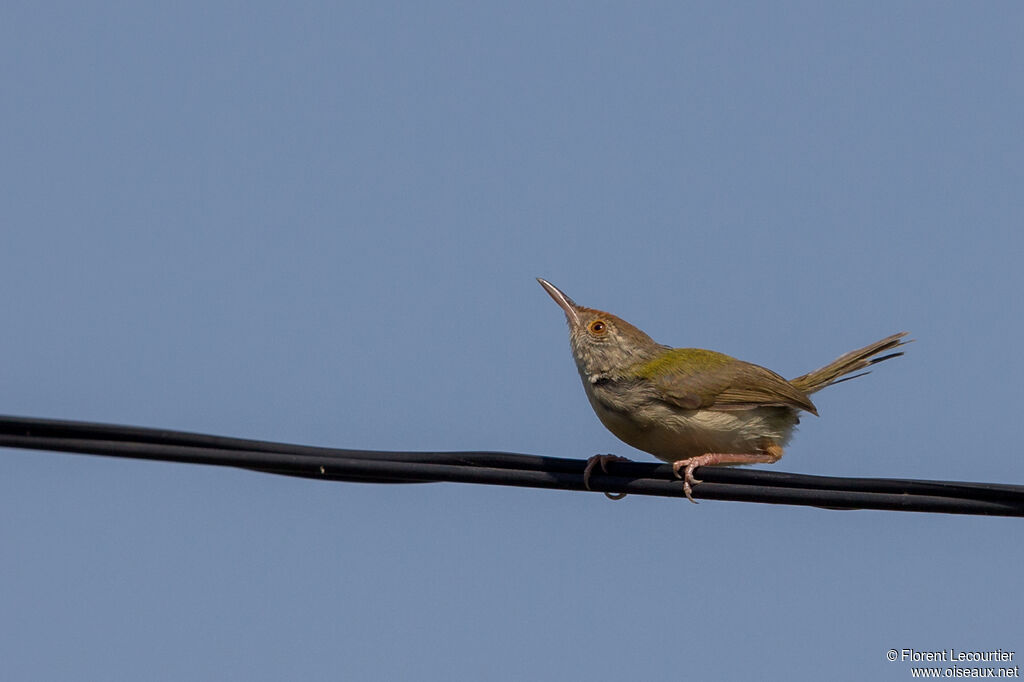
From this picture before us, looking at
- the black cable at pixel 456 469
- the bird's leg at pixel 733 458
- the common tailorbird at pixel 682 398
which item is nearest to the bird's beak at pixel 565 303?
the common tailorbird at pixel 682 398

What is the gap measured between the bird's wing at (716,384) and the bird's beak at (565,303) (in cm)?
83

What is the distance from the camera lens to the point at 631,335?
8.96 metres

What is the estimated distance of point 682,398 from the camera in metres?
8.27

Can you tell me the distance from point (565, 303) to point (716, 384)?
1594mm

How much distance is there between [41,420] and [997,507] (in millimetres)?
4171

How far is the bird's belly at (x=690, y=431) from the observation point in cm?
824

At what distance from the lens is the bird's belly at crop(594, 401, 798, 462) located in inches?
324

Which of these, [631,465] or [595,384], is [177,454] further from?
[595,384]

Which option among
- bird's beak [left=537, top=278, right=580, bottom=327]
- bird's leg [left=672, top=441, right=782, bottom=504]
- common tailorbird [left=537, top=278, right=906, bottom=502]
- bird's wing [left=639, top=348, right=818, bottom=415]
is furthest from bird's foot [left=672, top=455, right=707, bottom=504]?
bird's beak [left=537, top=278, right=580, bottom=327]

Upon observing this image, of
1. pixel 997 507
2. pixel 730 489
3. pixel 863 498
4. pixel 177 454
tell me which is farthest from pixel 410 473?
pixel 997 507

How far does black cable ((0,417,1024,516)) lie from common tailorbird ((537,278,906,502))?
2317 millimetres

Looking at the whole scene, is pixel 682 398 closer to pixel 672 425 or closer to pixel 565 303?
pixel 672 425

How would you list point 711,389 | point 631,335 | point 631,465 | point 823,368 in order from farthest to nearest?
point 823,368
point 631,335
point 711,389
point 631,465

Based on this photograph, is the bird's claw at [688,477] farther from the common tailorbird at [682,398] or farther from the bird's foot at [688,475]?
the common tailorbird at [682,398]
